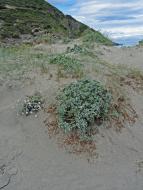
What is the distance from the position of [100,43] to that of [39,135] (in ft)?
15.4

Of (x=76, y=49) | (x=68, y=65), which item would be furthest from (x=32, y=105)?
(x=76, y=49)

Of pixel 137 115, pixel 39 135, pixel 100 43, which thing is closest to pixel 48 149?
pixel 39 135

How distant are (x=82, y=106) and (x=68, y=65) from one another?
4.87 feet

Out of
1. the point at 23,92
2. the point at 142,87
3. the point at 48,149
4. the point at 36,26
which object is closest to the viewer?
the point at 48,149

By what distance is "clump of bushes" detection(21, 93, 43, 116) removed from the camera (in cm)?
706

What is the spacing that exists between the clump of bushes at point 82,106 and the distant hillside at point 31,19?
186 inches

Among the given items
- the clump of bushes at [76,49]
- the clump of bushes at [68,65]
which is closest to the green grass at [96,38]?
the clump of bushes at [76,49]

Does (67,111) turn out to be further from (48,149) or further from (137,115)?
(137,115)

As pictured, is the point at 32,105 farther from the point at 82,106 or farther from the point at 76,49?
the point at 76,49

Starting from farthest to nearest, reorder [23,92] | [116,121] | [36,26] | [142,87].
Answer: [36,26] < [142,87] < [23,92] < [116,121]

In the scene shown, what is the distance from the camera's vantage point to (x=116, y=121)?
6.97 m

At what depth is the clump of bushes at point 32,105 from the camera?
7.06m

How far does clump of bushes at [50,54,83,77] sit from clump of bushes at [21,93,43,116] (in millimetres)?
867

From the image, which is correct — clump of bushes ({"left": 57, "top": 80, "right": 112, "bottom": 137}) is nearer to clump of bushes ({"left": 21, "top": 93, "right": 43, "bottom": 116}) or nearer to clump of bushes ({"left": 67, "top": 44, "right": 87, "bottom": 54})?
clump of bushes ({"left": 21, "top": 93, "right": 43, "bottom": 116})
